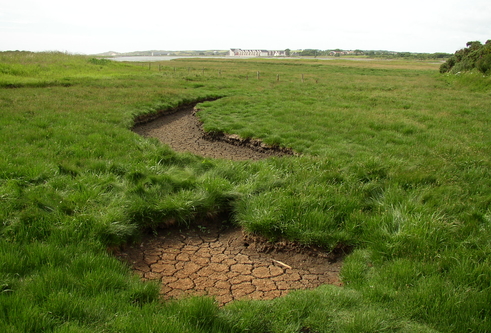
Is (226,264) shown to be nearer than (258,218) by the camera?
Yes

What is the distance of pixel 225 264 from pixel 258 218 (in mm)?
1067

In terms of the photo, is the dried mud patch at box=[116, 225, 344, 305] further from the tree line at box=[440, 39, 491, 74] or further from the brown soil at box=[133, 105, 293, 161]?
the tree line at box=[440, 39, 491, 74]

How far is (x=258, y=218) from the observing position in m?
5.98

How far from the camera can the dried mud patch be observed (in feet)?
15.2

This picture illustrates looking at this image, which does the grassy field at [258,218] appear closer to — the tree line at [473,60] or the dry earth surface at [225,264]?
the dry earth surface at [225,264]

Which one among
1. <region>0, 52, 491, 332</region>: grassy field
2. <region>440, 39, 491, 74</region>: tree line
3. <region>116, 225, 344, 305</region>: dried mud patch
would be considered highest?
<region>440, 39, 491, 74</region>: tree line

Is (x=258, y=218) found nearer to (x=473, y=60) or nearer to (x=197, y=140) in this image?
(x=197, y=140)

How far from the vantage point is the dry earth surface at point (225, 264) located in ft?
15.2

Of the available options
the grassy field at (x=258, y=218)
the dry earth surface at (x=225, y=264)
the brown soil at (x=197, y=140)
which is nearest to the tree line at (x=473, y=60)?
the grassy field at (x=258, y=218)

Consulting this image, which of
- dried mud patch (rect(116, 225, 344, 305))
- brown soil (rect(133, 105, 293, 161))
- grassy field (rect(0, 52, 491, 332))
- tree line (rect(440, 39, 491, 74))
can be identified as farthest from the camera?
tree line (rect(440, 39, 491, 74))

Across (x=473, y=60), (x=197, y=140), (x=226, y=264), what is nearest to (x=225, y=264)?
(x=226, y=264)

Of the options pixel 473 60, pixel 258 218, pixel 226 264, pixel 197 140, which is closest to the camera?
pixel 226 264

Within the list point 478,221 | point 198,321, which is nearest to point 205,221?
point 198,321

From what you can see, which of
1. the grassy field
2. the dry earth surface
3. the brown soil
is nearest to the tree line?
the grassy field
